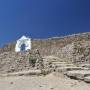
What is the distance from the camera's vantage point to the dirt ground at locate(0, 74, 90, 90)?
980 cm

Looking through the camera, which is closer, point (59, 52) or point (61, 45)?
point (59, 52)

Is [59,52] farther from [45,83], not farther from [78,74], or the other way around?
[45,83]

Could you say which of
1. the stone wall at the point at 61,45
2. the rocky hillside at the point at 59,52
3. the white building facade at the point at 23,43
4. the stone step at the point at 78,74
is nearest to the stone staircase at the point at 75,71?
the stone step at the point at 78,74

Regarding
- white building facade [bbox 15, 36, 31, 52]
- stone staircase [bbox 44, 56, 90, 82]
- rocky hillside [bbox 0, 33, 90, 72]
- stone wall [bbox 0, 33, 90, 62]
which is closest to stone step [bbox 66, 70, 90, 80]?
stone staircase [bbox 44, 56, 90, 82]

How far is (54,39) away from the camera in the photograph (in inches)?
725

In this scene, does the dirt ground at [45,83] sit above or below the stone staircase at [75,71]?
below

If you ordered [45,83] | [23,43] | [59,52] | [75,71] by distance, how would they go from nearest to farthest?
[45,83] → [75,71] → [59,52] → [23,43]

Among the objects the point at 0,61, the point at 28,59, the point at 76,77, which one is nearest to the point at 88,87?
the point at 76,77

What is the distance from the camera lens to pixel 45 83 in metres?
10.5

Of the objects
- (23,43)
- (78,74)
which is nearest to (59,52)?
(78,74)

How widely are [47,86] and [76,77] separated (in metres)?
1.29

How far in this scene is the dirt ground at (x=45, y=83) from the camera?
9796mm

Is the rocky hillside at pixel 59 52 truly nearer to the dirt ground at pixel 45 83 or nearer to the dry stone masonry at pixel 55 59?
the dry stone masonry at pixel 55 59

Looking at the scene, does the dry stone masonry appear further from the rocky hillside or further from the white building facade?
the white building facade
